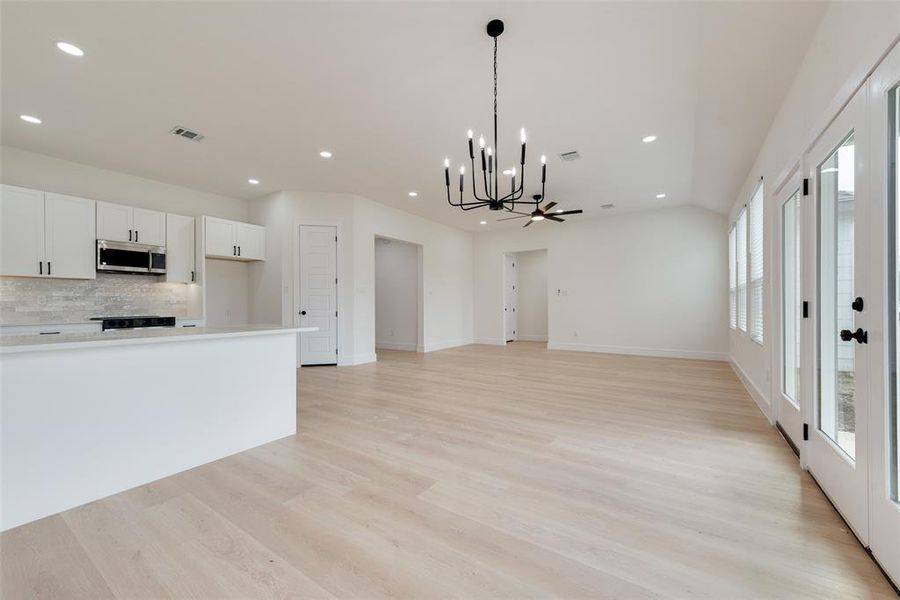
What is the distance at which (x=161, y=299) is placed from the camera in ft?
17.5

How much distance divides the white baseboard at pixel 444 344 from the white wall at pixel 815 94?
545cm

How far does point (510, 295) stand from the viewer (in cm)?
953

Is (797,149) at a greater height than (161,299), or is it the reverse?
(797,149)

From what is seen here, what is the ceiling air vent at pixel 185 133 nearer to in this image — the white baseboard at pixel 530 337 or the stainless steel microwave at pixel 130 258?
the stainless steel microwave at pixel 130 258

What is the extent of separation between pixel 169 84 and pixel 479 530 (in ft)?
13.1

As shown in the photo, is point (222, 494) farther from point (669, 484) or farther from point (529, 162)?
point (529, 162)

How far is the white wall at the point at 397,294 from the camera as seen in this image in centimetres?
818

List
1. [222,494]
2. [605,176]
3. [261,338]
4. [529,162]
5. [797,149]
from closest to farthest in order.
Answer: [222,494], [797,149], [261,338], [529,162], [605,176]

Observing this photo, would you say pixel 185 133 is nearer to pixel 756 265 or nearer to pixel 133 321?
pixel 133 321

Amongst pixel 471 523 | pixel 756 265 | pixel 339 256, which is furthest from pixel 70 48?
pixel 756 265

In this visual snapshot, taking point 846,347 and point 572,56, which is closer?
point 846,347

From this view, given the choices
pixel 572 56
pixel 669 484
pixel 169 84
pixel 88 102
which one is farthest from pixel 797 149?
pixel 88 102

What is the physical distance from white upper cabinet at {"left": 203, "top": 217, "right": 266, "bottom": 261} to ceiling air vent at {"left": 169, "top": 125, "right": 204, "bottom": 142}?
67.7 inches

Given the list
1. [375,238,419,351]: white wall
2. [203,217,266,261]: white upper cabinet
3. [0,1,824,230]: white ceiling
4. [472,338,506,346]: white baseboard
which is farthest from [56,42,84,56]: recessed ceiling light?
[472,338,506,346]: white baseboard
